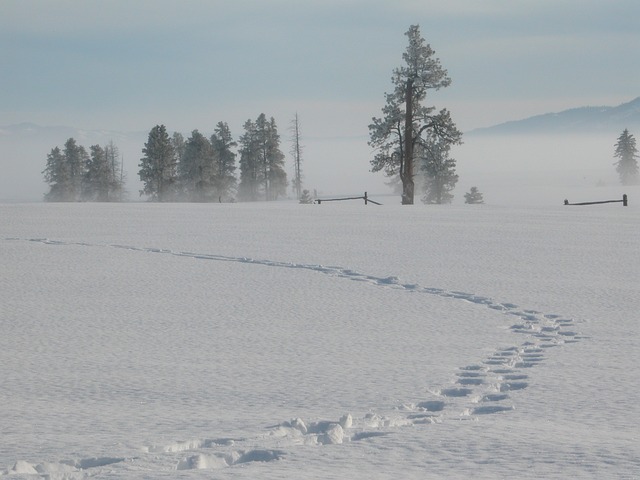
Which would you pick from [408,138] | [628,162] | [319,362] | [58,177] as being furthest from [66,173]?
[319,362]

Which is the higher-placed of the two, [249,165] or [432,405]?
[249,165]

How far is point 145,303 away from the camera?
385 inches

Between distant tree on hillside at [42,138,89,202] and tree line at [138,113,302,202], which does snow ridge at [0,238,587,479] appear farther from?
distant tree on hillside at [42,138,89,202]

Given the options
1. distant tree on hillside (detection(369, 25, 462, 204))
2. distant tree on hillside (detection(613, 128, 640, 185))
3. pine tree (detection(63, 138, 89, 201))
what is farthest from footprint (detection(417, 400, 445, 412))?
distant tree on hillside (detection(613, 128, 640, 185))

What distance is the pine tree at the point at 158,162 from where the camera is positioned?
74.8 metres

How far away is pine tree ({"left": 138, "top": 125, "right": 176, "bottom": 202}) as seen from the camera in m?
74.8

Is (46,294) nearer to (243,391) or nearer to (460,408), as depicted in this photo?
(243,391)

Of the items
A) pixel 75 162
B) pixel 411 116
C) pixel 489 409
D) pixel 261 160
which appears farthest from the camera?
pixel 75 162

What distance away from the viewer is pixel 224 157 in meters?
82.1

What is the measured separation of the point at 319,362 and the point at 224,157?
3025 inches

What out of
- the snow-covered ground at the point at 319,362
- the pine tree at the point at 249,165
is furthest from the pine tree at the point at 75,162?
the snow-covered ground at the point at 319,362

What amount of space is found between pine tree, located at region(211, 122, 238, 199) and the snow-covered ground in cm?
6588

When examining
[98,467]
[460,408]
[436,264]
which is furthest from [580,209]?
[98,467]

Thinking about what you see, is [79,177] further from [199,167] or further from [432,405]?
[432,405]
